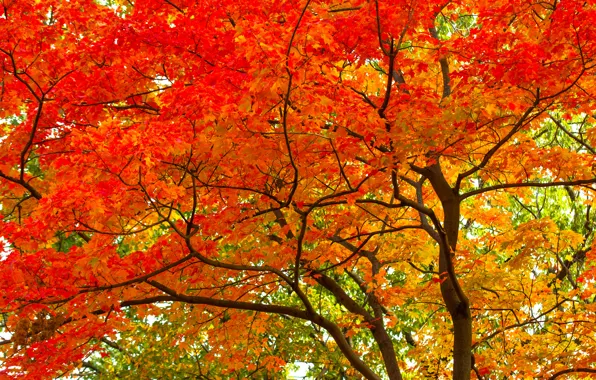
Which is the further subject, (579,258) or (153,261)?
(579,258)

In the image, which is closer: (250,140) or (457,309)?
(250,140)

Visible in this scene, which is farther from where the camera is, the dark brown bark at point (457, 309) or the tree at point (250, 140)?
the dark brown bark at point (457, 309)

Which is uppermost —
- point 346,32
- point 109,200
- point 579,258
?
point 579,258

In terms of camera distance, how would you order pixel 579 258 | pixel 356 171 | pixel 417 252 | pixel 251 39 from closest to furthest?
pixel 251 39 → pixel 356 171 → pixel 417 252 → pixel 579 258

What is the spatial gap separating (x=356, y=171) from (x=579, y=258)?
5.98 metres

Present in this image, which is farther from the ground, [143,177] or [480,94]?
[480,94]

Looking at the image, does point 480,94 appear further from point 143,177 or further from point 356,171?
point 143,177

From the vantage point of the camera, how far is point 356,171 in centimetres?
680

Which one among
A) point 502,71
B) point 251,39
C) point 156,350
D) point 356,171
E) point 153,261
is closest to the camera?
point 251,39

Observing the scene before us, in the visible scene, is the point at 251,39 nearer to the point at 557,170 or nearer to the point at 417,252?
the point at 557,170

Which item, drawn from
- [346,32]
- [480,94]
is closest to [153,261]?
[346,32]

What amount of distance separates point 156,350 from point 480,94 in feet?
22.9

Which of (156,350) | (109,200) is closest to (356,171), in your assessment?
(109,200)

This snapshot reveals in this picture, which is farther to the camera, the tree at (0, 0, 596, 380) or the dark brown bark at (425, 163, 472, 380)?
the dark brown bark at (425, 163, 472, 380)
